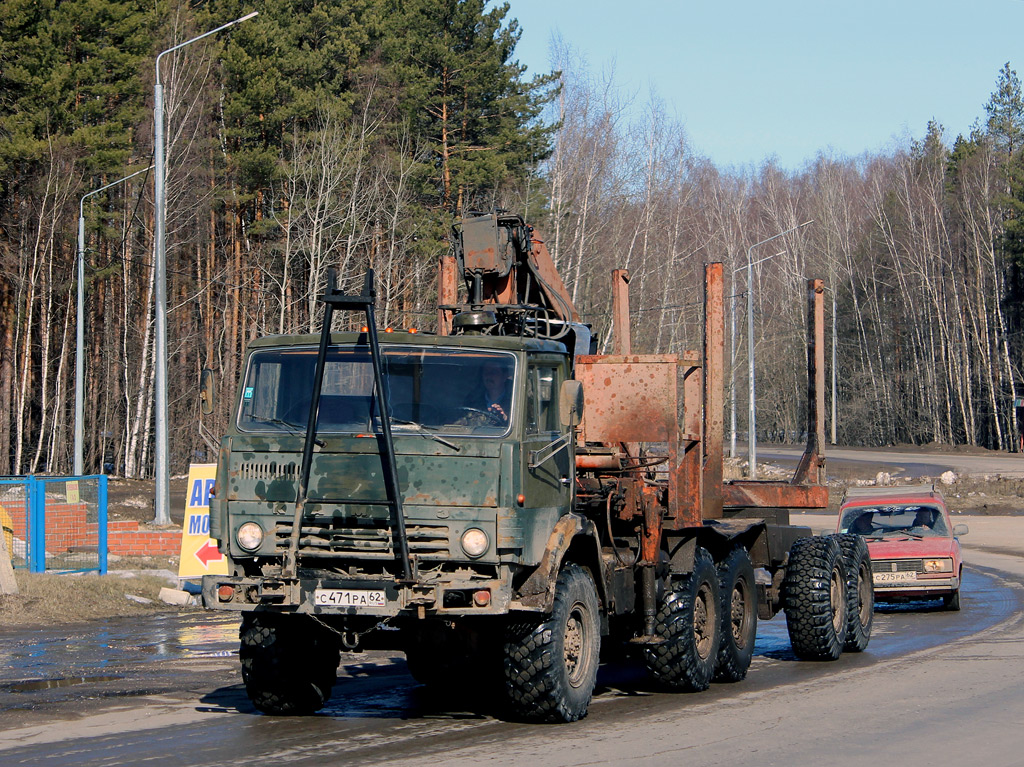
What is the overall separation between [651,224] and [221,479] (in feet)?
146

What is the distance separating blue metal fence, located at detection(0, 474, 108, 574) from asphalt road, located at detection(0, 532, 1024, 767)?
511 cm

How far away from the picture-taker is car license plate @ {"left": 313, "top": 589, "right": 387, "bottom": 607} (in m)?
7.97

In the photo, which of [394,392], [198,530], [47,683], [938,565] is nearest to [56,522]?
[198,530]

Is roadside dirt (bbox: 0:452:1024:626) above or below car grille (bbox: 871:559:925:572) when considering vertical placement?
below

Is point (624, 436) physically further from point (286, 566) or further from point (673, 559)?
point (286, 566)

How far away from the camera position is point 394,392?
8.64 meters

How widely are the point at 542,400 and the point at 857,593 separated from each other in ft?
20.6

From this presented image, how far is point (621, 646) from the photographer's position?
1108 cm

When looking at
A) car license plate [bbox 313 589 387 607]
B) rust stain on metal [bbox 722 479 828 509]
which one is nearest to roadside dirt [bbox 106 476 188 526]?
rust stain on metal [bbox 722 479 828 509]

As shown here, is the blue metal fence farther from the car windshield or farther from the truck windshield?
the car windshield

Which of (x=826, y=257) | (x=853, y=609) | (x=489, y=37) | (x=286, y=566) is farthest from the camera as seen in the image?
(x=826, y=257)

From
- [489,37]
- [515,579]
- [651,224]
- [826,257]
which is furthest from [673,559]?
[826,257]

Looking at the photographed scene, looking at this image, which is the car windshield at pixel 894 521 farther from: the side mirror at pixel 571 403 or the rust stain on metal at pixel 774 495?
the side mirror at pixel 571 403

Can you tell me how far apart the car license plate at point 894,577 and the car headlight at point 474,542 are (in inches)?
443
